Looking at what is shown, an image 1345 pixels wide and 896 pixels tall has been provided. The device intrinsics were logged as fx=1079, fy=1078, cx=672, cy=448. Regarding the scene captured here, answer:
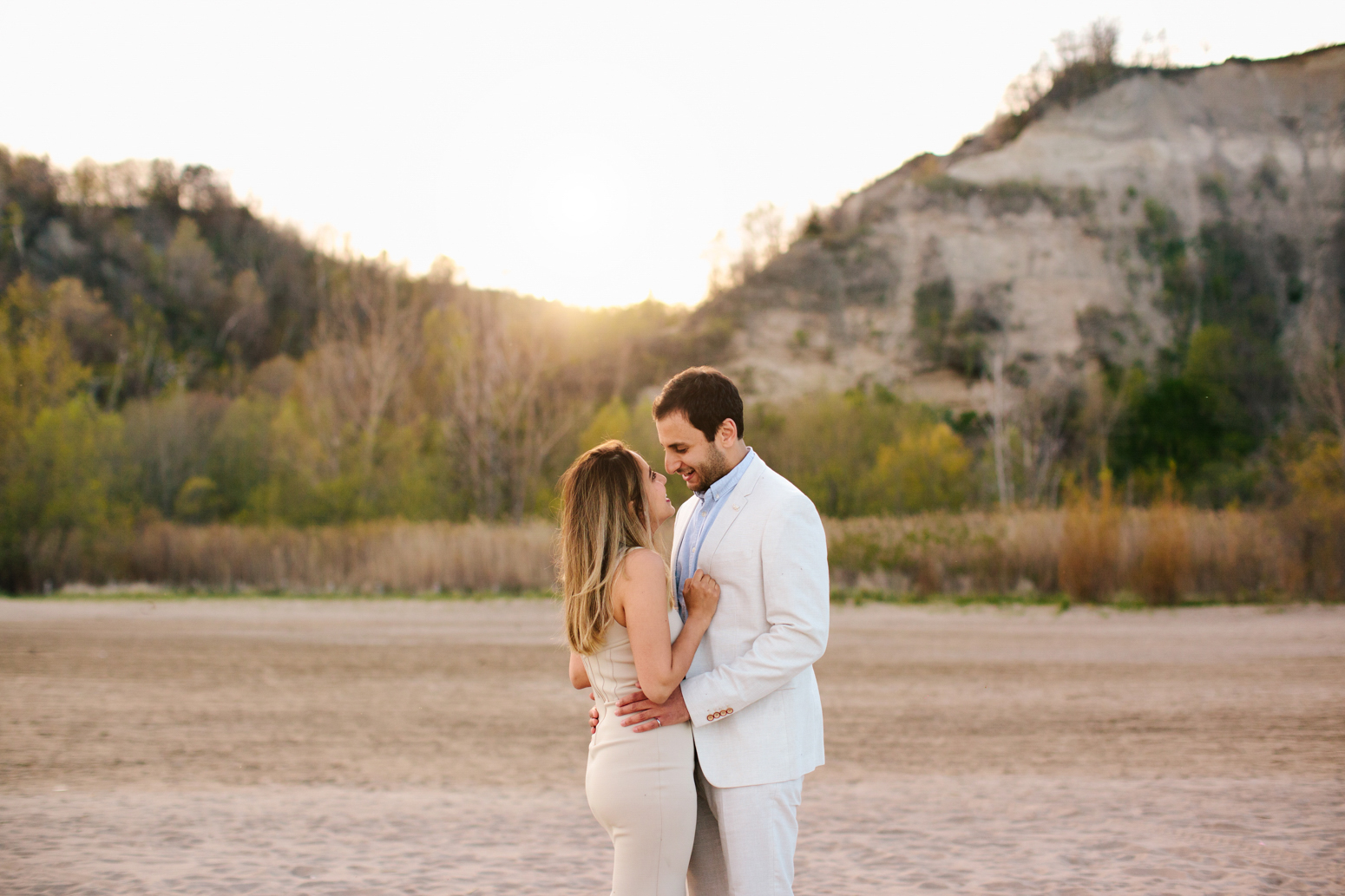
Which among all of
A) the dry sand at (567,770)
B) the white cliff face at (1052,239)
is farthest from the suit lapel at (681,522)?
the white cliff face at (1052,239)

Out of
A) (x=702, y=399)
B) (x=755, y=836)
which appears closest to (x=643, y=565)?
(x=702, y=399)

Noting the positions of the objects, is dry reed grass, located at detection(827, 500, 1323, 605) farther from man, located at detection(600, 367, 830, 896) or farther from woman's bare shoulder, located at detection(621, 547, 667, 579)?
woman's bare shoulder, located at detection(621, 547, 667, 579)

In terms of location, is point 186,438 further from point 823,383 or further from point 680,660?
point 680,660

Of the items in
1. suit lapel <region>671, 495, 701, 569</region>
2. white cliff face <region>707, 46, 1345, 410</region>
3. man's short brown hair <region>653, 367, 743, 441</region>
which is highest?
white cliff face <region>707, 46, 1345, 410</region>

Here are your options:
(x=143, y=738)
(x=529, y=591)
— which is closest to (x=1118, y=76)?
(x=529, y=591)

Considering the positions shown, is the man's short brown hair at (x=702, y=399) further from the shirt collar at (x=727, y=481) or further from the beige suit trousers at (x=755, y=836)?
the beige suit trousers at (x=755, y=836)

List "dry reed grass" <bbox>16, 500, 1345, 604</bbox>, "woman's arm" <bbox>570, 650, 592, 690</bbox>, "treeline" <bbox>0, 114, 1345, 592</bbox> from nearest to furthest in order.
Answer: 1. "woman's arm" <bbox>570, 650, 592, 690</bbox>
2. "dry reed grass" <bbox>16, 500, 1345, 604</bbox>
3. "treeline" <bbox>0, 114, 1345, 592</bbox>

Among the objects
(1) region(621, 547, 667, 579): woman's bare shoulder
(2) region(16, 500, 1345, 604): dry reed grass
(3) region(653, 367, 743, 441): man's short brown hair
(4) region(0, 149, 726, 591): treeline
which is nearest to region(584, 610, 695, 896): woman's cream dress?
(1) region(621, 547, 667, 579): woman's bare shoulder

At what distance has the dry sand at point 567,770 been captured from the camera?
19.4 feet

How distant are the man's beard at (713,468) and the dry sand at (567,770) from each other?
3295 millimetres

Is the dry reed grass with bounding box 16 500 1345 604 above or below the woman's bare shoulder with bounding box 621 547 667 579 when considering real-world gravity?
below

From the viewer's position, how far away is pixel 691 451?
3217 mm

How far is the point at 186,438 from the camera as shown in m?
45.1

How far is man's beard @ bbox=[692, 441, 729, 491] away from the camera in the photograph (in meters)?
3.24
